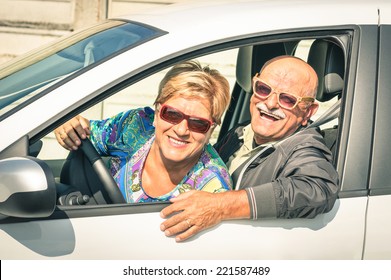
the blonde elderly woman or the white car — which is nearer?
the white car

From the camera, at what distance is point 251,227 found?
2865 millimetres

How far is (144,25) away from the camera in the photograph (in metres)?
3.13

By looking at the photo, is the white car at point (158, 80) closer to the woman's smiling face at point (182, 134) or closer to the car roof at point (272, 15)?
the car roof at point (272, 15)

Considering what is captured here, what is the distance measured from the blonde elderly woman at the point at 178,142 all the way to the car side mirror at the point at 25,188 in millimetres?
481

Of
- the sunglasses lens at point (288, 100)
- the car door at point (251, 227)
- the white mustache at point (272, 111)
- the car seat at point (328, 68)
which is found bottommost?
the car door at point (251, 227)

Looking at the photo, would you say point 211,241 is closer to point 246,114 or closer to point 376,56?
point 376,56

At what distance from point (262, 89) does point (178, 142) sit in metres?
0.40

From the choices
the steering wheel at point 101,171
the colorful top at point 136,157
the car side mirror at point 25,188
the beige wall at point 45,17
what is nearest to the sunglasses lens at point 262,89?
the colorful top at point 136,157

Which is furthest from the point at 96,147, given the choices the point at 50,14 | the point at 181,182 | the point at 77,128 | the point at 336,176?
the point at 50,14

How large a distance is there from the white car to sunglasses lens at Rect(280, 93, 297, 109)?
16 cm

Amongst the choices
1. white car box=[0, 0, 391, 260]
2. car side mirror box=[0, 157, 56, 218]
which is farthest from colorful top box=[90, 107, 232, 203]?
car side mirror box=[0, 157, 56, 218]

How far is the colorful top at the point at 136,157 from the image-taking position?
3.06m

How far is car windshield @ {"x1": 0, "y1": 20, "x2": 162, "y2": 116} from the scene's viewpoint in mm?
2908

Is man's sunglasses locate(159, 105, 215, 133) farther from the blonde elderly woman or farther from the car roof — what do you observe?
the car roof
